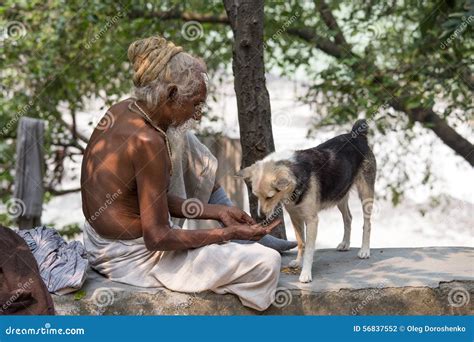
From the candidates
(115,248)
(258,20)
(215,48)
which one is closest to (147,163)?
(115,248)

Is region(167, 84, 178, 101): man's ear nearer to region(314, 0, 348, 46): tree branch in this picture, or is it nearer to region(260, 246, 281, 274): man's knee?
region(260, 246, 281, 274): man's knee

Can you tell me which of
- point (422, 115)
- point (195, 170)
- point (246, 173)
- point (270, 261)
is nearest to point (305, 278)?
point (270, 261)

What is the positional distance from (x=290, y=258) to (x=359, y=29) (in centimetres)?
352

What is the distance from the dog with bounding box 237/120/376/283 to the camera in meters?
4.57

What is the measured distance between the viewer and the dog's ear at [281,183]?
450 cm

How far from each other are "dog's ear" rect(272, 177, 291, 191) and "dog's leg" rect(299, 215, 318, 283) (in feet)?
1.23

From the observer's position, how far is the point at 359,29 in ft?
25.8

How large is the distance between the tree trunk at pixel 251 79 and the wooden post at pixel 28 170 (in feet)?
9.87

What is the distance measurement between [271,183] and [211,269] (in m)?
0.71

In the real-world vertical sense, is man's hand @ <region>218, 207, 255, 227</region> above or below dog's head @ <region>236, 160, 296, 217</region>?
below

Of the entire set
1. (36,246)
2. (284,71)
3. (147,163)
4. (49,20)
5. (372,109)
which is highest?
(49,20)

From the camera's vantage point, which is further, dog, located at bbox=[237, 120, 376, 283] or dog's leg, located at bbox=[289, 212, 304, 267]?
dog's leg, located at bbox=[289, 212, 304, 267]

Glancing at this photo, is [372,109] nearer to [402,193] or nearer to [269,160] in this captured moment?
[402,193]

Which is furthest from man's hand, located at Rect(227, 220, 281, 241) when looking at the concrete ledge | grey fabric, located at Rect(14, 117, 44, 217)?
grey fabric, located at Rect(14, 117, 44, 217)
